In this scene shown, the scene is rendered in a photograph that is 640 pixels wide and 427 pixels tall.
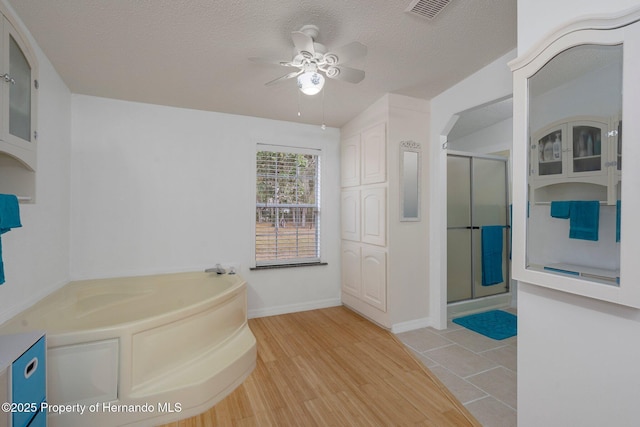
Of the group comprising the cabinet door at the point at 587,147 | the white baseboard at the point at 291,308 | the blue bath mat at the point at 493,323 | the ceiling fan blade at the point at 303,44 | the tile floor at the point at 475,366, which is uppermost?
the ceiling fan blade at the point at 303,44

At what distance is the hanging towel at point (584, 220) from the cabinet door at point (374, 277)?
1875 mm

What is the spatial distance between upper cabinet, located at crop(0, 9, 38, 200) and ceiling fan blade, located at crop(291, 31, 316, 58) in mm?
1512

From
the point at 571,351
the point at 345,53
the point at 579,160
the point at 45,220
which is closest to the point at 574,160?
the point at 579,160

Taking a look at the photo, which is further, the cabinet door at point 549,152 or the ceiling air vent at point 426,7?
the ceiling air vent at point 426,7

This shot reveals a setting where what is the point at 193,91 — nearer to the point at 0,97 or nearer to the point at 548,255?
the point at 0,97

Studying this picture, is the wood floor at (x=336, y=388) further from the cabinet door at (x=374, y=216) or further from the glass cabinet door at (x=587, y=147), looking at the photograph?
the glass cabinet door at (x=587, y=147)

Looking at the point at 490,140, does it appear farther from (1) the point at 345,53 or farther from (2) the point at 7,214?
(2) the point at 7,214

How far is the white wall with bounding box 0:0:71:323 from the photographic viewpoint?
1.83 m

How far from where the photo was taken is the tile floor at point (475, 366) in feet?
6.07

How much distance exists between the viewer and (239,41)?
200 cm

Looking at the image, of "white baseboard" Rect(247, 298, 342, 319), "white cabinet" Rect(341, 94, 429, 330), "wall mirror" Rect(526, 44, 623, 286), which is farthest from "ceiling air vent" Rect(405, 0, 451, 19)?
"white baseboard" Rect(247, 298, 342, 319)

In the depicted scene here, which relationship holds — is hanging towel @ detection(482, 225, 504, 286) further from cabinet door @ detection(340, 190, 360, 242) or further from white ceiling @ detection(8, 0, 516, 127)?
white ceiling @ detection(8, 0, 516, 127)

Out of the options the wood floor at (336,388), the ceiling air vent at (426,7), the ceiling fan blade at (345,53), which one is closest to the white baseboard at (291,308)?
the wood floor at (336,388)

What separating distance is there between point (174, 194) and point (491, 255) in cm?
402
